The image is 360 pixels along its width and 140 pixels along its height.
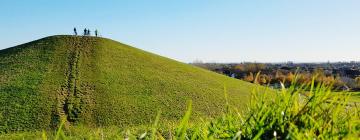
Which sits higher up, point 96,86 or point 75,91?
point 96,86

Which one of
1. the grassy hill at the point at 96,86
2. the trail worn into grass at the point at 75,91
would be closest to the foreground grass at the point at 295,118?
the grassy hill at the point at 96,86

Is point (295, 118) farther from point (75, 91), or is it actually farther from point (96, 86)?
point (96, 86)

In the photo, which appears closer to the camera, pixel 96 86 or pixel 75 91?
pixel 75 91

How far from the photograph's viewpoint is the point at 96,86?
40688 millimetres

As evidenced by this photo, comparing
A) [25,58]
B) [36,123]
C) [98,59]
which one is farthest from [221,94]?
[25,58]

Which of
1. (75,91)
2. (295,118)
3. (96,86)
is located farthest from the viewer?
(96,86)

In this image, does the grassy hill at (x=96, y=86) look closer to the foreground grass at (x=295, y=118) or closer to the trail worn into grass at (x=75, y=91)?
the trail worn into grass at (x=75, y=91)

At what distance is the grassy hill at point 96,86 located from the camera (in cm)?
3431

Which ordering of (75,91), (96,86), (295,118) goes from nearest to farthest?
(295,118), (75,91), (96,86)

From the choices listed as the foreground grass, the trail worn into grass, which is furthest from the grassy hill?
the foreground grass

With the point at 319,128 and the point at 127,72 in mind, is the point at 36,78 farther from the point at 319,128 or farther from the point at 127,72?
the point at 319,128

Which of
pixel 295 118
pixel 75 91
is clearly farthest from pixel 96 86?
pixel 295 118

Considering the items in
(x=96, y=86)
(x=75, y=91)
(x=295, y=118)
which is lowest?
(x=75, y=91)

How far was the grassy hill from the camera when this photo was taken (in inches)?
1351
